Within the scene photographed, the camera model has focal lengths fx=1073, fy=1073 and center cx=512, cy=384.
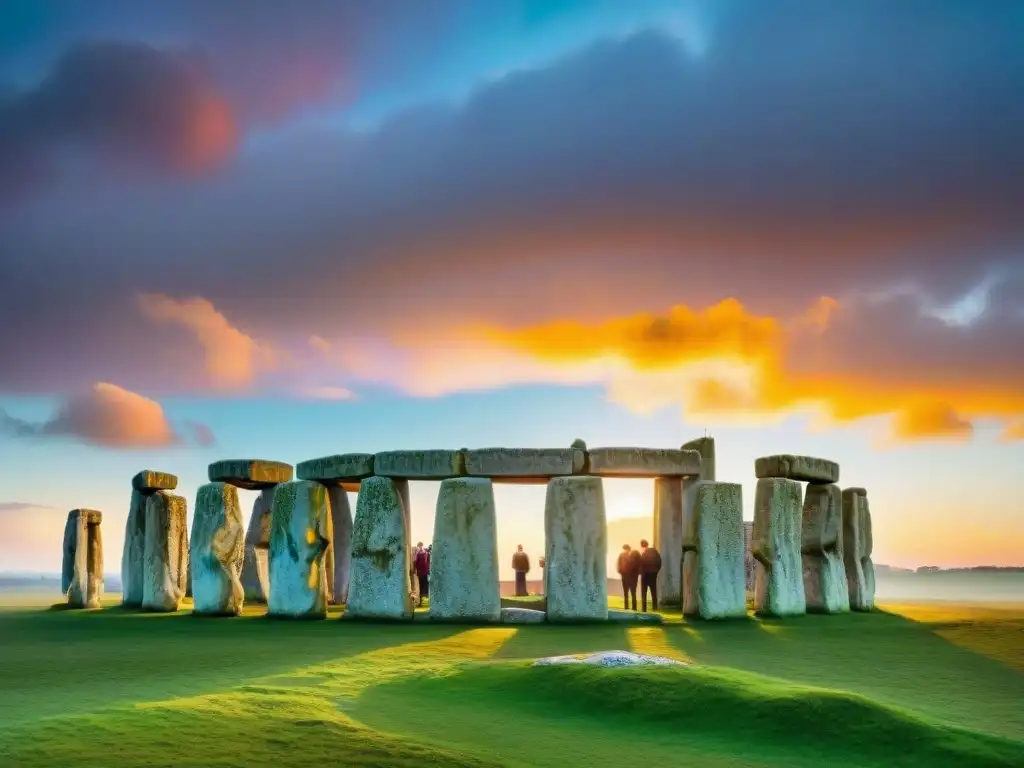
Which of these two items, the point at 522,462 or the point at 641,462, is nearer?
the point at 522,462

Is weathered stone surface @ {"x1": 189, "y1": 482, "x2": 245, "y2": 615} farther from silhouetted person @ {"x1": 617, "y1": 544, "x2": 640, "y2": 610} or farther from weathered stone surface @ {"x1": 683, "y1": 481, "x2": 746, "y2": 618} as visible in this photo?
weathered stone surface @ {"x1": 683, "y1": 481, "x2": 746, "y2": 618}

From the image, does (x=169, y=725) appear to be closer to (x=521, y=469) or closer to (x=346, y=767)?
(x=346, y=767)

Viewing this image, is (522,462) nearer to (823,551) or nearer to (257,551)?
(823,551)

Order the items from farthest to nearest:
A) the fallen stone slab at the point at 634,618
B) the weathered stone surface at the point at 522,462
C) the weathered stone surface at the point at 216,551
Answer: the weathered stone surface at the point at 216,551, the weathered stone surface at the point at 522,462, the fallen stone slab at the point at 634,618

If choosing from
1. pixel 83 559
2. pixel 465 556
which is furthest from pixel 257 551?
pixel 465 556

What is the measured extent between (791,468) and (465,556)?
6.51 meters

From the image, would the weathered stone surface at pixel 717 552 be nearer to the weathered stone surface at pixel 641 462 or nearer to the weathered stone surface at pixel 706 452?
the weathered stone surface at pixel 641 462

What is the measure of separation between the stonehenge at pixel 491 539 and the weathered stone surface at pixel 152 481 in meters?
0.13

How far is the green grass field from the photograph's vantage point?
26.1ft

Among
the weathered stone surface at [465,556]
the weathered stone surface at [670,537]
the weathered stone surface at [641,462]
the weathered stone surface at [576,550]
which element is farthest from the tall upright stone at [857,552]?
the weathered stone surface at [465,556]

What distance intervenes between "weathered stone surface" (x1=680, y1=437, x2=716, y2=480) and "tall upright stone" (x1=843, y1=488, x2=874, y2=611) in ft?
11.3

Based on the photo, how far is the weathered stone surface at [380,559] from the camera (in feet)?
61.3

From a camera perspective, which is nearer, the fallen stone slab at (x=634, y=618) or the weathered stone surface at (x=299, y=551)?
the fallen stone slab at (x=634, y=618)

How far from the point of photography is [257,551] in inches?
1041
